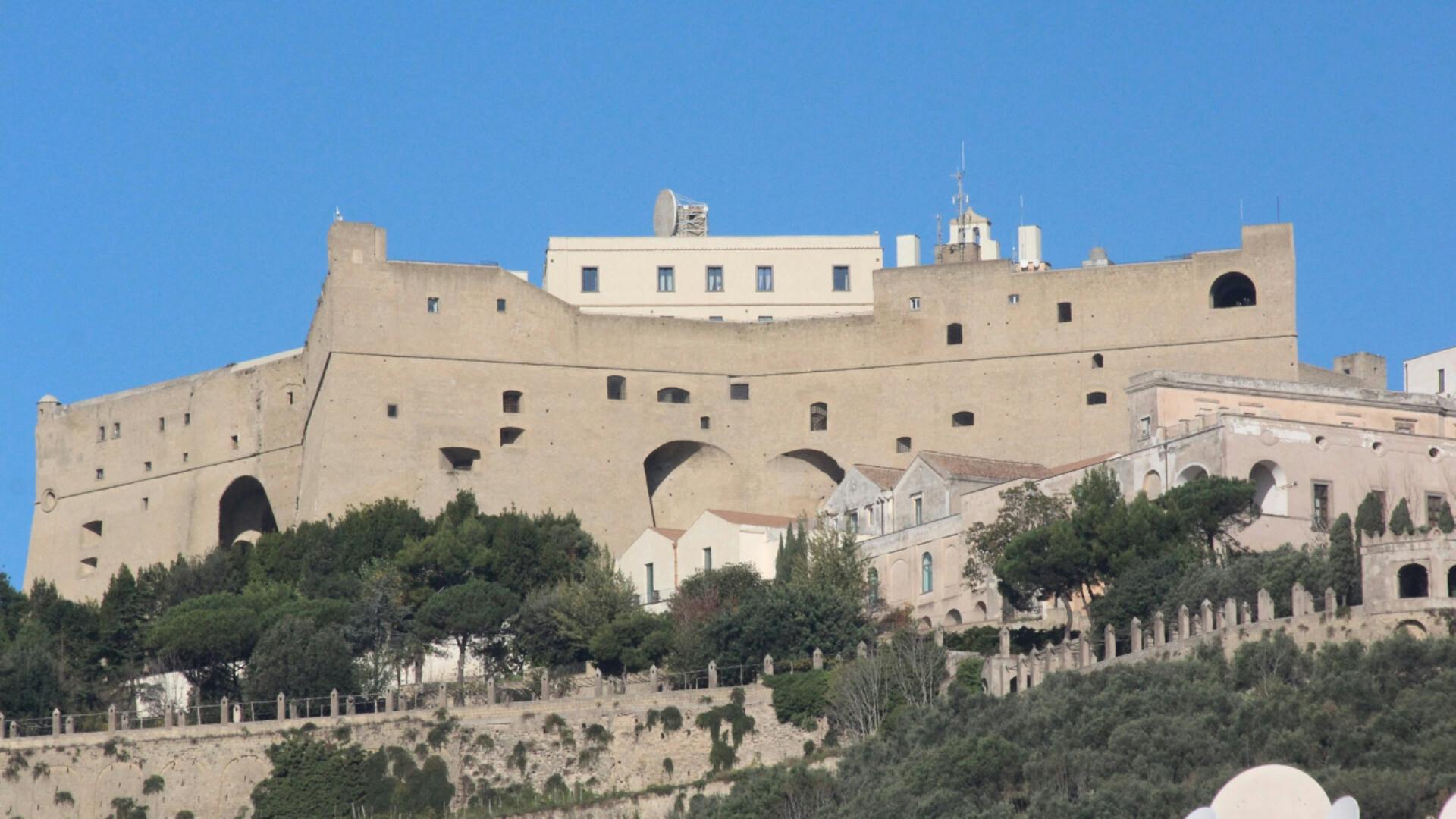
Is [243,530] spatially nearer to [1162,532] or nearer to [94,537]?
[94,537]

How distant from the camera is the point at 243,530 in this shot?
2354 inches

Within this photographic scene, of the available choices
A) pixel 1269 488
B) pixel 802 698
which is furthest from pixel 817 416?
pixel 802 698

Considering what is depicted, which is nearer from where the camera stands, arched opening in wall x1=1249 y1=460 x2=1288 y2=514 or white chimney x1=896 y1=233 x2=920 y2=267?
arched opening in wall x1=1249 y1=460 x2=1288 y2=514

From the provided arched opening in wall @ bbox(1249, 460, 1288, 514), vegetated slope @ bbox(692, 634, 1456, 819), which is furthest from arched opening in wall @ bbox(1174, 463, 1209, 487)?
vegetated slope @ bbox(692, 634, 1456, 819)

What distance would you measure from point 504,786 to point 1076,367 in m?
18.7

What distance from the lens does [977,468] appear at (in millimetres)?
49094

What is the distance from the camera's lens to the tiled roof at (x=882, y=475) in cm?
5006

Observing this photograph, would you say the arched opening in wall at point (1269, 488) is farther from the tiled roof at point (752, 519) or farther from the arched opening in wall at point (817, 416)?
the arched opening in wall at point (817, 416)

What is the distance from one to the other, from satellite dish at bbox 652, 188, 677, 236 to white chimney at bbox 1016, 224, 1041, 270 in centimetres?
788

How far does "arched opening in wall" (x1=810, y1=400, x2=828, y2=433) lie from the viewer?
56.1 meters

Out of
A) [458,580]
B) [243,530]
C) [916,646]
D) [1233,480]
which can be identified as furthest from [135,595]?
[1233,480]

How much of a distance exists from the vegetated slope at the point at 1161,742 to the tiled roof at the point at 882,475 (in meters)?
13.1

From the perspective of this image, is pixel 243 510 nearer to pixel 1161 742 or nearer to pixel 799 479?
pixel 799 479

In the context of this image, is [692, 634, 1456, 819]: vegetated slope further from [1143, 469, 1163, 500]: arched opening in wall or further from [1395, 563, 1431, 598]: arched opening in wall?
[1143, 469, 1163, 500]: arched opening in wall
